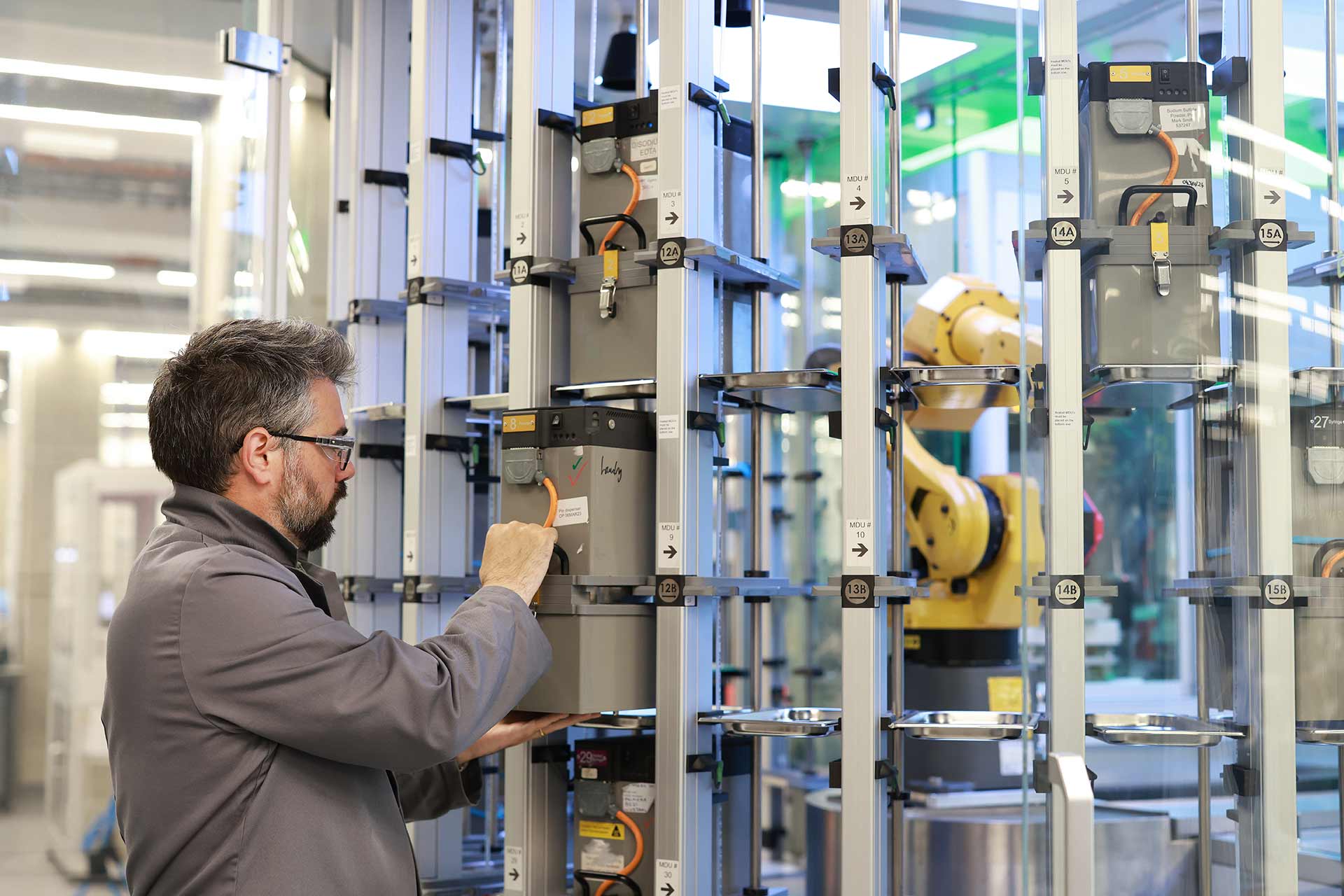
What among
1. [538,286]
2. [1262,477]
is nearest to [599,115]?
[538,286]

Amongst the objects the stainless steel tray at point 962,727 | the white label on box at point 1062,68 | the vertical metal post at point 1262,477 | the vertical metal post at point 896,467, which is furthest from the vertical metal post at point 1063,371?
the vertical metal post at point 896,467

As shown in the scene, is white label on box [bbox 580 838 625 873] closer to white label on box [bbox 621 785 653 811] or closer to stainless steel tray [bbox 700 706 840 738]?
white label on box [bbox 621 785 653 811]

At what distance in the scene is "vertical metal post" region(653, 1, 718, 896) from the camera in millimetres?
3031

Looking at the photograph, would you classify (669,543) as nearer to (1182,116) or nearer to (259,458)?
(259,458)

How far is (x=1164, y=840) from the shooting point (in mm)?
2320

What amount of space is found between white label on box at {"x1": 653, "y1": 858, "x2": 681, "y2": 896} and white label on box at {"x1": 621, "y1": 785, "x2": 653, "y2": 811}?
0.14 metres

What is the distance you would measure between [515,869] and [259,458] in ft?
5.36

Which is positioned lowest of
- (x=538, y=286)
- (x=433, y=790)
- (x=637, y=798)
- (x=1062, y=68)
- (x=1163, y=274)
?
(x=637, y=798)

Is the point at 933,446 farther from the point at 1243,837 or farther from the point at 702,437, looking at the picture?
the point at 1243,837

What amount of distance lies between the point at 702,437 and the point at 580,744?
0.83 meters

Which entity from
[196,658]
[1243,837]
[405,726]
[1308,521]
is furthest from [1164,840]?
[196,658]

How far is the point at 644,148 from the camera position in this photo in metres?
3.24

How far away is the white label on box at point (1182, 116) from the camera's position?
8.22ft

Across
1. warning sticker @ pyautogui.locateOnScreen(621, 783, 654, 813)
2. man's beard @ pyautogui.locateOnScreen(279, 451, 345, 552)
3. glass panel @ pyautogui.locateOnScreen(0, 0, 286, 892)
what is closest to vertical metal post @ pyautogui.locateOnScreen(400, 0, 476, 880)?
glass panel @ pyautogui.locateOnScreen(0, 0, 286, 892)
